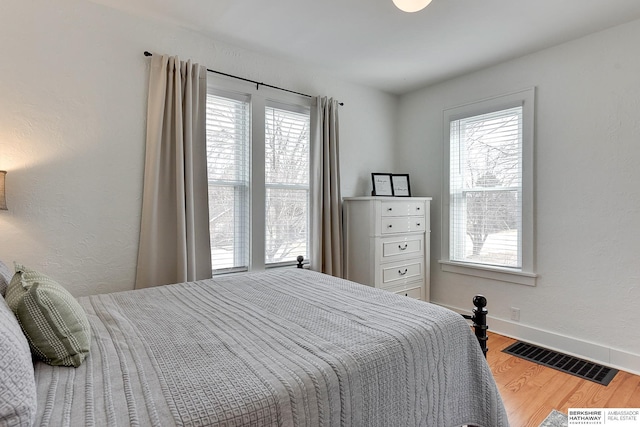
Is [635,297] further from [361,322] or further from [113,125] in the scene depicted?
[113,125]

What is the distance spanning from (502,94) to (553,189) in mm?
1014

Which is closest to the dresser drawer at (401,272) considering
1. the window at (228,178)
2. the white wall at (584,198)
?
the white wall at (584,198)

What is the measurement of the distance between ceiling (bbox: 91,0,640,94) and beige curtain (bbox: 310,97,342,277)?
0.56 metres

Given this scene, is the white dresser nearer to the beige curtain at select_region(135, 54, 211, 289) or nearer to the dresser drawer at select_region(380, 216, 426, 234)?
the dresser drawer at select_region(380, 216, 426, 234)

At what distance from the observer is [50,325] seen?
106 cm

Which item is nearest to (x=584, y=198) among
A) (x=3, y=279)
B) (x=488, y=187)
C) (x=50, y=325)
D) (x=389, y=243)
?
(x=488, y=187)

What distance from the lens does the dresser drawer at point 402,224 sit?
3.27 meters

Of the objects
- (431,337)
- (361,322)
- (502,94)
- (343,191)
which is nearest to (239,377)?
(361,322)

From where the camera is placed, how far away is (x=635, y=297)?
2.48 m

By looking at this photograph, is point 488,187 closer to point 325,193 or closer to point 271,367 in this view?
point 325,193

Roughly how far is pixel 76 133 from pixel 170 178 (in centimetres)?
64

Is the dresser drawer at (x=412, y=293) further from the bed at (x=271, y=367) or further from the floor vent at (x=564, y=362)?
the bed at (x=271, y=367)

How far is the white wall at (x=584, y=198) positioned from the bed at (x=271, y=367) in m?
1.92

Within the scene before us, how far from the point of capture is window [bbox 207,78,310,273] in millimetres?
2871
